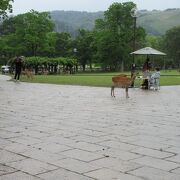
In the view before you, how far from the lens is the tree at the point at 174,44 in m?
101

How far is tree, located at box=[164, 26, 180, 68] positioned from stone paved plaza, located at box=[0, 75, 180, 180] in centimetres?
9180

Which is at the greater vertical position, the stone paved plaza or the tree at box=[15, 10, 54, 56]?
the tree at box=[15, 10, 54, 56]

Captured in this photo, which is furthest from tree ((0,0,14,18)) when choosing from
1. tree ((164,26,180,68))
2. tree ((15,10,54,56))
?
tree ((164,26,180,68))

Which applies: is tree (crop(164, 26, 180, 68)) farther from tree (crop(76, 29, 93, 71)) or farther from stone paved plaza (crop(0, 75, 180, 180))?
stone paved plaza (crop(0, 75, 180, 180))

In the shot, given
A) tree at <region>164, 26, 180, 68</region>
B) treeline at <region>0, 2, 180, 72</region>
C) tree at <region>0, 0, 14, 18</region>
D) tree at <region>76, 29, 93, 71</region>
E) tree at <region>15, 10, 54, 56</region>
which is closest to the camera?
tree at <region>0, 0, 14, 18</region>

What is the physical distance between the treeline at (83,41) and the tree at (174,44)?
17.9 metres

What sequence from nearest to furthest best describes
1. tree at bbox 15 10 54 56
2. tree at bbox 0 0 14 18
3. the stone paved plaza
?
the stone paved plaza → tree at bbox 0 0 14 18 → tree at bbox 15 10 54 56

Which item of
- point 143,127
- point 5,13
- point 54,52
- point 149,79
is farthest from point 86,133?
point 54,52

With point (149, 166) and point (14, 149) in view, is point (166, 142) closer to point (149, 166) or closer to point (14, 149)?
point (149, 166)

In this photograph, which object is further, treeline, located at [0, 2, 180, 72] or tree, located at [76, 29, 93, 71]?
tree, located at [76, 29, 93, 71]

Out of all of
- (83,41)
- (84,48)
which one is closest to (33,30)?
(83,41)

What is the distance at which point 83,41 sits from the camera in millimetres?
79000

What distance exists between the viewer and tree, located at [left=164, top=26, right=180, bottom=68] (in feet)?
333

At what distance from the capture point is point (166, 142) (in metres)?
7.18
